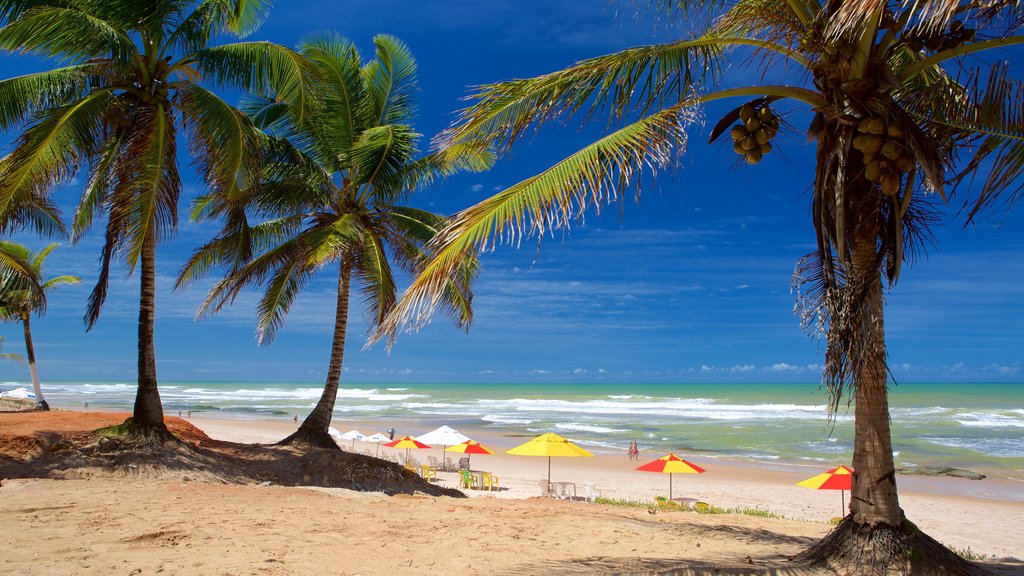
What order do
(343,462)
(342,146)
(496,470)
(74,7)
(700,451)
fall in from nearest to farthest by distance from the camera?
1. (74,7)
2. (343,462)
3. (342,146)
4. (496,470)
5. (700,451)

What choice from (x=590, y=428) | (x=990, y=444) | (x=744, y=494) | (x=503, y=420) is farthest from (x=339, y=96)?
(x=503, y=420)

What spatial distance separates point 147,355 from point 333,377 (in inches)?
141

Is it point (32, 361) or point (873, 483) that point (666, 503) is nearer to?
point (873, 483)

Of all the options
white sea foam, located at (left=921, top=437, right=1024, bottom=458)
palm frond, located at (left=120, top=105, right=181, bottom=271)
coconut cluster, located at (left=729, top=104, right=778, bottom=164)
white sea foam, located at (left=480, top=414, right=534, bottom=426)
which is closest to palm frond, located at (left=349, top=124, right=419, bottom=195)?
palm frond, located at (left=120, top=105, right=181, bottom=271)

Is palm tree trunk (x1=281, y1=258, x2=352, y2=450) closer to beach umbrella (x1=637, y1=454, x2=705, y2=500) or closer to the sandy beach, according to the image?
the sandy beach

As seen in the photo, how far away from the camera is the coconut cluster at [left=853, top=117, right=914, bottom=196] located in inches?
175

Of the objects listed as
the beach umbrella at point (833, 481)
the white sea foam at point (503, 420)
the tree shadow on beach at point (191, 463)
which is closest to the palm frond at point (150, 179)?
the tree shadow on beach at point (191, 463)

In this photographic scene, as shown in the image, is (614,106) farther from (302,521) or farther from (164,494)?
(164,494)

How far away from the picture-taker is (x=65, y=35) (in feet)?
31.4

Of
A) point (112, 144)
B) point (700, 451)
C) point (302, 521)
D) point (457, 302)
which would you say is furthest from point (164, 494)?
point (700, 451)

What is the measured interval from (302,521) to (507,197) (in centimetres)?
467

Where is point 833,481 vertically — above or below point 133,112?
below

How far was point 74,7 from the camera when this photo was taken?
1044 cm

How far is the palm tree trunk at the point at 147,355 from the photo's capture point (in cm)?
1085
